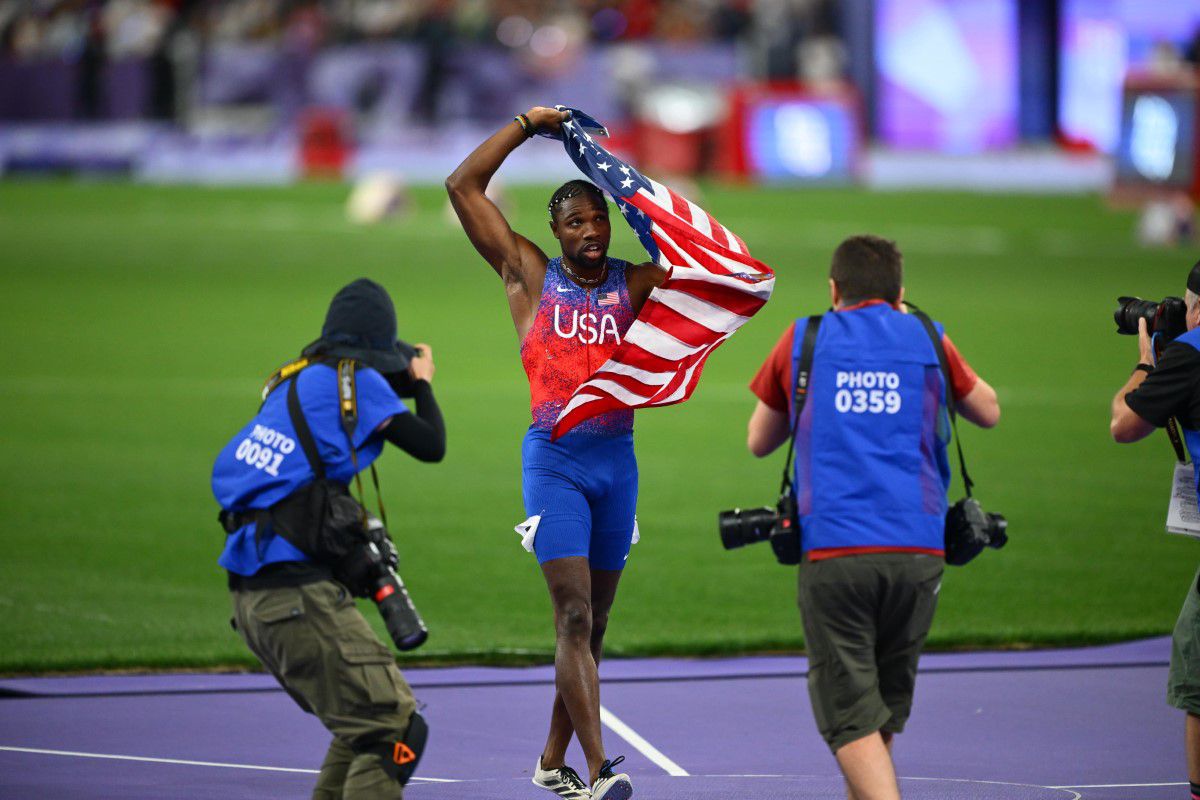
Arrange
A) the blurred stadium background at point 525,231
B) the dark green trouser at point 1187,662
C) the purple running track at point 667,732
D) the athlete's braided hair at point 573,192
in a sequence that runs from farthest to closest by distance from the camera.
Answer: the blurred stadium background at point 525,231 < the purple running track at point 667,732 < the athlete's braided hair at point 573,192 < the dark green trouser at point 1187,662

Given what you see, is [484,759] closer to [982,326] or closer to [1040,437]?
[1040,437]

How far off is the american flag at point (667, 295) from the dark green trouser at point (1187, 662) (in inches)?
75.5

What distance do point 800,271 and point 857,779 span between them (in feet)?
67.0

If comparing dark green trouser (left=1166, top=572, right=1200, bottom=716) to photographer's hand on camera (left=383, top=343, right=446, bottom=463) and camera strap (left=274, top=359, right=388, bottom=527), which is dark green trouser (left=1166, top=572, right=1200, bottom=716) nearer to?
photographer's hand on camera (left=383, top=343, right=446, bottom=463)

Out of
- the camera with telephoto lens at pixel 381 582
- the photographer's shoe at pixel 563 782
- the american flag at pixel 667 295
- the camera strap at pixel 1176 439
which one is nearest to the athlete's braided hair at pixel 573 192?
the american flag at pixel 667 295

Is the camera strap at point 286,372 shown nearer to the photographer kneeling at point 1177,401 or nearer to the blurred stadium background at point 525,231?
the photographer kneeling at point 1177,401

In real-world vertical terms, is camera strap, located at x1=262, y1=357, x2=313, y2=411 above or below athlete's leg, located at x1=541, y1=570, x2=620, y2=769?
above

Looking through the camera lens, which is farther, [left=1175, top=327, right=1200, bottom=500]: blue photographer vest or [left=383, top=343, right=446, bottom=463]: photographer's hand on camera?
[left=1175, top=327, right=1200, bottom=500]: blue photographer vest

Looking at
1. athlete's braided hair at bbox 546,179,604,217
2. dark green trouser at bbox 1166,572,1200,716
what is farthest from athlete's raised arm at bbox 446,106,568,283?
dark green trouser at bbox 1166,572,1200,716

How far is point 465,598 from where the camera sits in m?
10.6

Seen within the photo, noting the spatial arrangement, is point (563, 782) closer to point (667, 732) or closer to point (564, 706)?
point (564, 706)

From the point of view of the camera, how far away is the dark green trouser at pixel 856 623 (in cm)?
569

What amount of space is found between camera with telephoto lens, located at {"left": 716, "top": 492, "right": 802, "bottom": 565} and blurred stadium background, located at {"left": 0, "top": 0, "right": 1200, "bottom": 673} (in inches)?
143

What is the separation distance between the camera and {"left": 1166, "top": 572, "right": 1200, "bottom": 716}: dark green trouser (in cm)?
621
